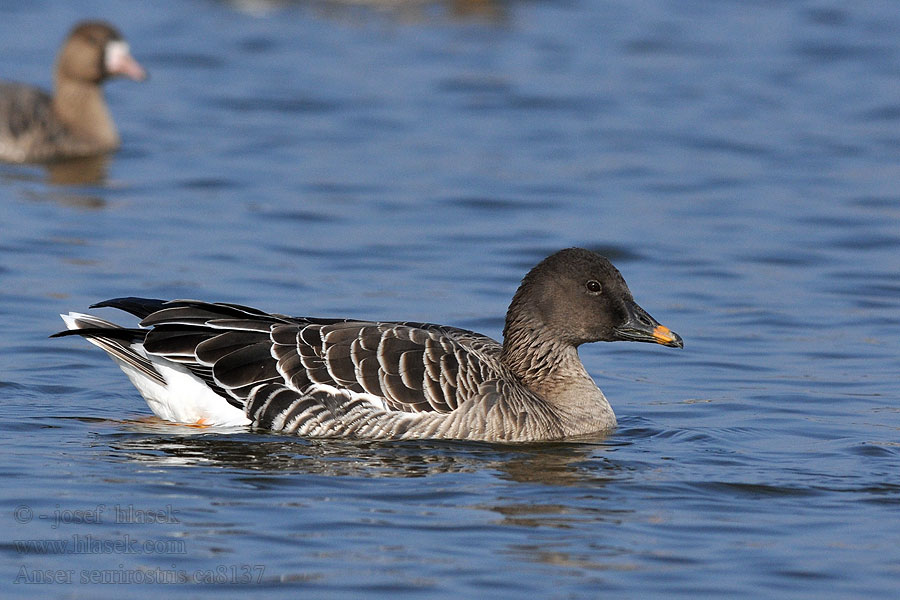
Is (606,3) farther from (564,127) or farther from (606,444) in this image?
(606,444)

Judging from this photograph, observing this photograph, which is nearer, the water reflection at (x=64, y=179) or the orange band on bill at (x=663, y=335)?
the orange band on bill at (x=663, y=335)

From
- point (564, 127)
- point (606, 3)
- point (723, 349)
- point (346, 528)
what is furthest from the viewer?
point (606, 3)

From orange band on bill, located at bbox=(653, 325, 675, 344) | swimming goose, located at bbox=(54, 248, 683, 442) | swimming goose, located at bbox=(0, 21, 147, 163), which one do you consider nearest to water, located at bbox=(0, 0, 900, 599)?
swimming goose, located at bbox=(54, 248, 683, 442)

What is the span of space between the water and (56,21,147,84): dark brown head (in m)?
1.18

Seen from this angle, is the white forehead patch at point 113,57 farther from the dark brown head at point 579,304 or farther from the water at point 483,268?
the dark brown head at point 579,304

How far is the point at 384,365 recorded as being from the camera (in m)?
10.0

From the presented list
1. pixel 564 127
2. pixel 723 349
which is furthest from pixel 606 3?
pixel 723 349

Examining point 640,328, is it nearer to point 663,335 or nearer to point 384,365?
point 663,335

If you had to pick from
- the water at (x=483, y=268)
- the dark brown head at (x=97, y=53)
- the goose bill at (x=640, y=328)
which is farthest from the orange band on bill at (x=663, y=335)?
the dark brown head at (x=97, y=53)

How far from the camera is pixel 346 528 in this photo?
Answer: 8.34 m

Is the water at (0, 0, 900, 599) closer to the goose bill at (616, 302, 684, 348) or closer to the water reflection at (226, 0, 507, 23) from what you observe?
the water reflection at (226, 0, 507, 23)

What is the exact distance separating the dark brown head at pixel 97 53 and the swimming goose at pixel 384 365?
9.83 meters

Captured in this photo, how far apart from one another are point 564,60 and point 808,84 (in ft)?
13.6

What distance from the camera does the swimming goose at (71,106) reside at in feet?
60.9
